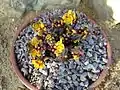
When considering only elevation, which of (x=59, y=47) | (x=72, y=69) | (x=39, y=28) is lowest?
(x=72, y=69)

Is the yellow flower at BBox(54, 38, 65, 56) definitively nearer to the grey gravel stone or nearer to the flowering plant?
the flowering plant

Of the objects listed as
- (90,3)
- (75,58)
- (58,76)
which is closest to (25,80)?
(58,76)

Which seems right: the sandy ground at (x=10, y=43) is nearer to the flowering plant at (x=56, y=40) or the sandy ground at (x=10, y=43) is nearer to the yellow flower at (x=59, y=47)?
the flowering plant at (x=56, y=40)

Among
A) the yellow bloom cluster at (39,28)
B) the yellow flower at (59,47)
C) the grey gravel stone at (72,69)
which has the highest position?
the yellow bloom cluster at (39,28)

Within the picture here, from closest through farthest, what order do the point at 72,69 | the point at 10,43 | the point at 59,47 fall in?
1. the point at 59,47
2. the point at 72,69
3. the point at 10,43

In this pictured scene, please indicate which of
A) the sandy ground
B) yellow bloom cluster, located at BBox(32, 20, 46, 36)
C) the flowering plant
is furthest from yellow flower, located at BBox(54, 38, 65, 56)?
the sandy ground

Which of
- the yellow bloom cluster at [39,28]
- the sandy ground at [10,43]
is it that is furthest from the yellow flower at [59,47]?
the sandy ground at [10,43]

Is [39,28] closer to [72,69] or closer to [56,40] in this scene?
[56,40]

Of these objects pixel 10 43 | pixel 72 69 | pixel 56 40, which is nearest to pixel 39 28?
pixel 56 40
